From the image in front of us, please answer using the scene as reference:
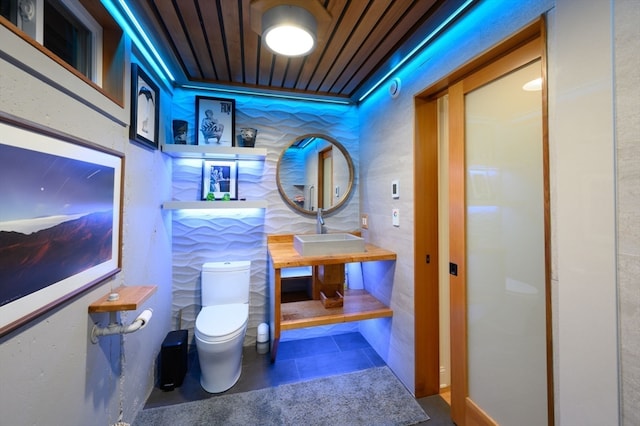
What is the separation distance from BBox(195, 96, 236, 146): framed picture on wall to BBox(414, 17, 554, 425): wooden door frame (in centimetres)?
164

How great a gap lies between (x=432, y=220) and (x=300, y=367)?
161 cm

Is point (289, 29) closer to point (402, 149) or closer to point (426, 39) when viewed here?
point (426, 39)

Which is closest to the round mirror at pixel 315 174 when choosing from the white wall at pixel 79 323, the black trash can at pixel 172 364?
the white wall at pixel 79 323

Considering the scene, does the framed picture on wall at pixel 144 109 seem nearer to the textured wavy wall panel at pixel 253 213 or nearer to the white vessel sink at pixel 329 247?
the textured wavy wall panel at pixel 253 213

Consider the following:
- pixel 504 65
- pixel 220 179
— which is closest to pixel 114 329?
pixel 220 179

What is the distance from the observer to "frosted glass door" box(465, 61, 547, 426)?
3.71ft

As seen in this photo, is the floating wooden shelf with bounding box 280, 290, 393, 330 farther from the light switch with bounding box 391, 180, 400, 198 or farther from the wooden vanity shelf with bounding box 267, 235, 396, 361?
the light switch with bounding box 391, 180, 400, 198

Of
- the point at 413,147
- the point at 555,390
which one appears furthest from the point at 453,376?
the point at 413,147

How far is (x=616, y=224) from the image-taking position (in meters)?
0.80

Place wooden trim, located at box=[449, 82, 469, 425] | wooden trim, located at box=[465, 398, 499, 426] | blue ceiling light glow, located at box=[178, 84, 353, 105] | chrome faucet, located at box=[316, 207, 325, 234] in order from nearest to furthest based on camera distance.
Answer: wooden trim, located at box=[465, 398, 499, 426] → wooden trim, located at box=[449, 82, 469, 425] → blue ceiling light glow, located at box=[178, 84, 353, 105] → chrome faucet, located at box=[316, 207, 325, 234]

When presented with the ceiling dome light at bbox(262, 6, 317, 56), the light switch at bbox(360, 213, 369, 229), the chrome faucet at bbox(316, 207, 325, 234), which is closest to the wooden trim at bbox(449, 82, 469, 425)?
the ceiling dome light at bbox(262, 6, 317, 56)

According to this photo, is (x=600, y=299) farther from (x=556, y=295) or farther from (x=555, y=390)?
(x=555, y=390)

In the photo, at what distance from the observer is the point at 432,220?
1.83 m

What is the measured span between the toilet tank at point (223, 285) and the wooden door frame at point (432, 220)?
143 cm
